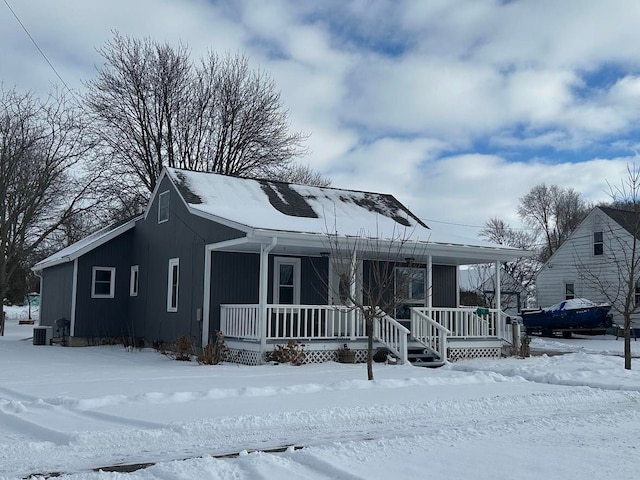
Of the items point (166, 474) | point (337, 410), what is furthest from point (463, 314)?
point (166, 474)

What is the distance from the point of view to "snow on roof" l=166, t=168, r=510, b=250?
54.3 feet

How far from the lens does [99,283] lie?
2125cm

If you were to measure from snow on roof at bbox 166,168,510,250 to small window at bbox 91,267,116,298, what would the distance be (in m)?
4.12

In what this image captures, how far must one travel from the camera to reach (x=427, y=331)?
1683cm

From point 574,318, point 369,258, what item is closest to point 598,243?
point 574,318

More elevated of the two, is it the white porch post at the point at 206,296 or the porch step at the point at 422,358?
the white porch post at the point at 206,296

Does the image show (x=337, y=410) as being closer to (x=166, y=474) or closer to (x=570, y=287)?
(x=166, y=474)

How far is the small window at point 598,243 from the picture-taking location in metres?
31.9

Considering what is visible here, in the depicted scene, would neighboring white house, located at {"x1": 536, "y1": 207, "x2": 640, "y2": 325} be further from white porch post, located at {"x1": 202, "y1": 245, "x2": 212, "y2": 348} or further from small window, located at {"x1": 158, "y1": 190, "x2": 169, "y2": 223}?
white porch post, located at {"x1": 202, "y1": 245, "x2": 212, "y2": 348}

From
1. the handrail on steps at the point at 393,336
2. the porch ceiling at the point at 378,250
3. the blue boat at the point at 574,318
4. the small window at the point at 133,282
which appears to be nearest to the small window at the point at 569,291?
the blue boat at the point at 574,318

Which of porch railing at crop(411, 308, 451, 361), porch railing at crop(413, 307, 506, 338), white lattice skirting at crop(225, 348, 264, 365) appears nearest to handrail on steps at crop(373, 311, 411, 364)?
porch railing at crop(411, 308, 451, 361)

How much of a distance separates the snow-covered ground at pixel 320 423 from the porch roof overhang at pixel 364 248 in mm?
2877

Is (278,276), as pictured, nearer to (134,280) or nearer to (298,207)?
(298,207)

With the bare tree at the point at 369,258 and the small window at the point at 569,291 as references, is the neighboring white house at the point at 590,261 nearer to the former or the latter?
the small window at the point at 569,291
